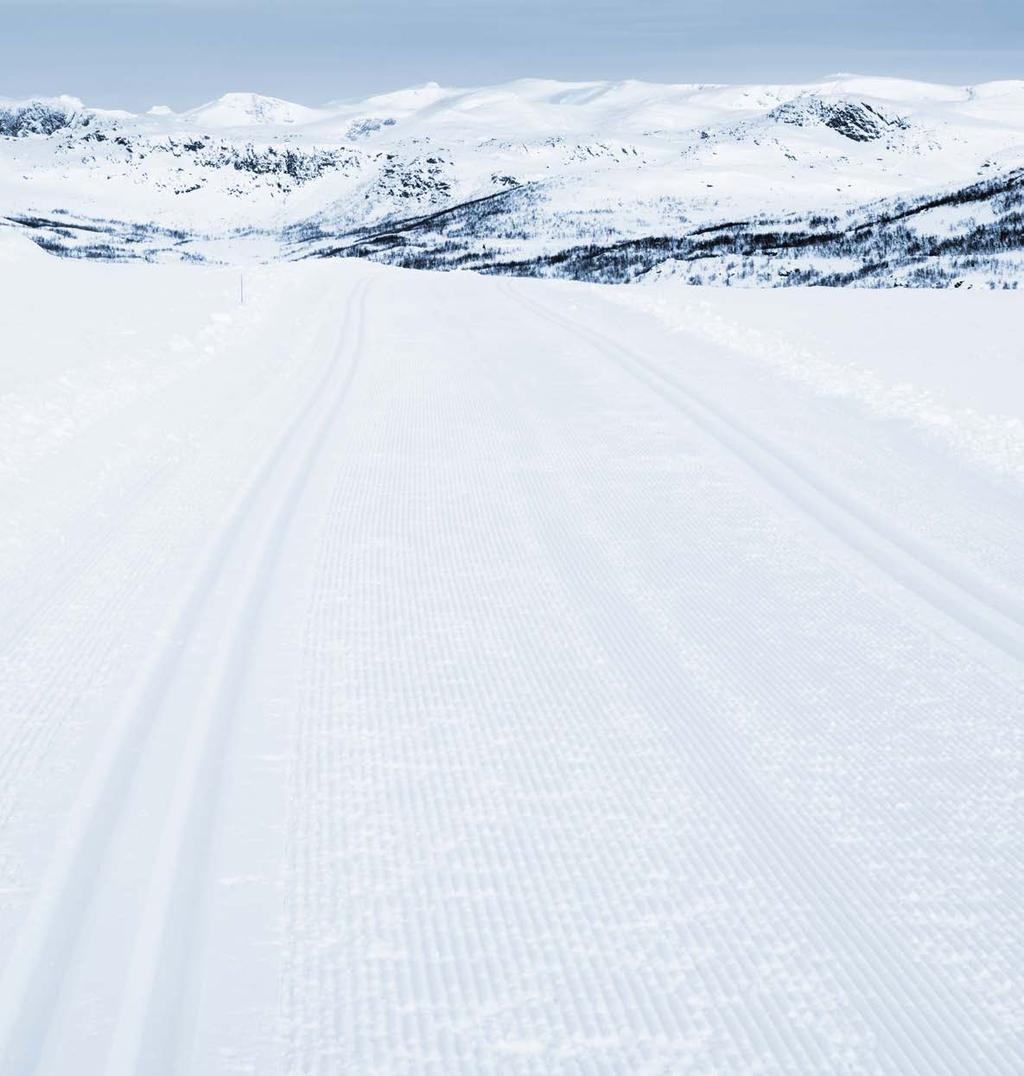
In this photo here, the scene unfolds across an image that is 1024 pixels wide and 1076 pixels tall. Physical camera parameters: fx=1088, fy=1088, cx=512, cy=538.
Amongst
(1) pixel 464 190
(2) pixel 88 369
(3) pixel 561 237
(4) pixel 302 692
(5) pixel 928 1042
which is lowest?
(5) pixel 928 1042

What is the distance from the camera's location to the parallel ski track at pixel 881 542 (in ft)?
15.9

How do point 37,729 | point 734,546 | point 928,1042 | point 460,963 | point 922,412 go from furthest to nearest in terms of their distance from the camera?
1. point 922,412
2. point 734,546
3. point 37,729
4. point 460,963
5. point 928,1042

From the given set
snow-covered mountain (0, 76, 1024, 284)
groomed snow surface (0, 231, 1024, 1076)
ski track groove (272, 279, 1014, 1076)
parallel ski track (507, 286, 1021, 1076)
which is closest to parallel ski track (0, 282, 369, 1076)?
groomed snow surface (0, 231, 1024, 1076)

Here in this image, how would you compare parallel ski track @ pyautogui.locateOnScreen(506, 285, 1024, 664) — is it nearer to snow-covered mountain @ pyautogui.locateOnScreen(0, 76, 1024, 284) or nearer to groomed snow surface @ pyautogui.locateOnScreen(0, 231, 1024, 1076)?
groomed snow surface @ pyautogui.locateOnScreen(0, 231, 1024, 1076)

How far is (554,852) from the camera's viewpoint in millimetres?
3188

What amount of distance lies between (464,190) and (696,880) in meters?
183

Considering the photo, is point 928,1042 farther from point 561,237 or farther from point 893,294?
point 561,237

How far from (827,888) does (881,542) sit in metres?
3.23

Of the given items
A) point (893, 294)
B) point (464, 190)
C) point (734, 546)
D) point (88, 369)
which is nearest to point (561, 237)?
point (893, 294)

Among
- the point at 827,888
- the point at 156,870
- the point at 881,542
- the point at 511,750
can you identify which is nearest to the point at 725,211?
the point at 881,542

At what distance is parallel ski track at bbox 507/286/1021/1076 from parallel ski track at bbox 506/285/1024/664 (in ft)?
0.34

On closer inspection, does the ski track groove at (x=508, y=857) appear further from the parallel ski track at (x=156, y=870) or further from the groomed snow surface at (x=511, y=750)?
the parallel ski track at (x=156, y=870)

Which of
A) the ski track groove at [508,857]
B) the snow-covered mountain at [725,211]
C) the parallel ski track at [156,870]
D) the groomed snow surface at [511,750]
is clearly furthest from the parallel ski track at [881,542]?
the snow-covered mountain at [725,211]

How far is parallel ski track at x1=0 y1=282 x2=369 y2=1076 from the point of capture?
8.21 feet
